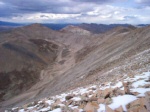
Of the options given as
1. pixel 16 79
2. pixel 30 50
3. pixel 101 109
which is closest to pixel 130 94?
pixel 101 109

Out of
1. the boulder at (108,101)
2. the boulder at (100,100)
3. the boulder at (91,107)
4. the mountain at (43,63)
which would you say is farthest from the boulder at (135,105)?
the mountain at (43,63)

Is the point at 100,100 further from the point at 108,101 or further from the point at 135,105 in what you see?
the point at 135,105

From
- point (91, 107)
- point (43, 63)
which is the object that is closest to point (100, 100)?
point (91, 107)

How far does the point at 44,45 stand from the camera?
387ft

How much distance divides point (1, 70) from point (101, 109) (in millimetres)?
68381

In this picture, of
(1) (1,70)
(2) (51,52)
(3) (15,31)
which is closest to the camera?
(1) (1,70)

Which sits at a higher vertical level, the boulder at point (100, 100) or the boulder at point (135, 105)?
the boulder at point (135, 105)

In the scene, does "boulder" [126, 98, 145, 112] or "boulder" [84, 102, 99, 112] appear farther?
"boulder" [84, 102, 99, 112]

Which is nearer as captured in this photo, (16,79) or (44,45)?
(16,79)

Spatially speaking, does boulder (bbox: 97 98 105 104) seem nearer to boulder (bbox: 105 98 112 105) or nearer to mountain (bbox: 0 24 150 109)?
boulder (bbox: 105 98 112 105)

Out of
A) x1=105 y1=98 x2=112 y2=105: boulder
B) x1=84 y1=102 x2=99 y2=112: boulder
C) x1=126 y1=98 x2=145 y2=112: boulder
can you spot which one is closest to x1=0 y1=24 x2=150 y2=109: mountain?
x1=105 y1=98 x2=112 y2=105: boulder

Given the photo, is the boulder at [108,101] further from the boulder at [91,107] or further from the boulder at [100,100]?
the boulder at [91,107]

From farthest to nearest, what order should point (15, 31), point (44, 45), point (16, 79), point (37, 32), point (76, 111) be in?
point (37, 32)
point (15, 31)
point (44, 45)
point (16, 79)
point (76, 111)

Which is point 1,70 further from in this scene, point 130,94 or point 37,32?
point 37,32
